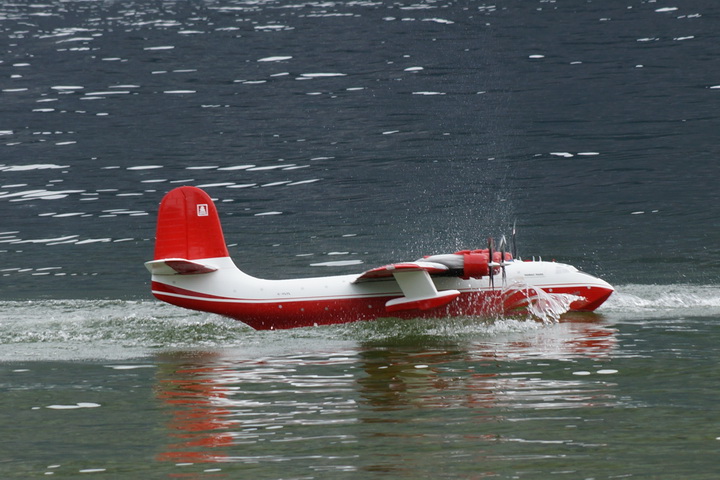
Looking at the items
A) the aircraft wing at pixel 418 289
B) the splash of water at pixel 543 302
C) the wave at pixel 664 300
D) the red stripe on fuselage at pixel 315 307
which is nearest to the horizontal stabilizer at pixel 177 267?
the red stripe on fuselage at pixel 315 307

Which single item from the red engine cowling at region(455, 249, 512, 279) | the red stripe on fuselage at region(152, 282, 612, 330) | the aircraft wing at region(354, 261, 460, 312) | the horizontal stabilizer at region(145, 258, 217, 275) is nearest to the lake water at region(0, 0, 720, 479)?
the red stripe on fuselage at region(152, 282, 612, 330)

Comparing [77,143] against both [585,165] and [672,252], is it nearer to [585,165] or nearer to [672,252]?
[585,165]

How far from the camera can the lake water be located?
1909cm

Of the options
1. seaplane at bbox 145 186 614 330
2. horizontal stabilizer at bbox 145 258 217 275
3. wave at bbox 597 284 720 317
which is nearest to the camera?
horizontal stabilizer at bbox 145 258 217 275

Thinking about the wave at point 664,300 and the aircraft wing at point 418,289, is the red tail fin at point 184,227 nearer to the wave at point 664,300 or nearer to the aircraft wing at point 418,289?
the aircraft wing at point 418,289

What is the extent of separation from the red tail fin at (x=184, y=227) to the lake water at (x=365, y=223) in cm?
224

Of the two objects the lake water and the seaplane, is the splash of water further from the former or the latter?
the lake water

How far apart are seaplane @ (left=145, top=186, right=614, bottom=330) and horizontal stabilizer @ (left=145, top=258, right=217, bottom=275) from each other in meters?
0.04

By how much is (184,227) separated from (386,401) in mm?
11360

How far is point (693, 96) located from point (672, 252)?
32555mm

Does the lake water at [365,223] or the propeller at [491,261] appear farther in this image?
the propeller at [491,261]

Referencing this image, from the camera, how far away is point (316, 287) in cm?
3075

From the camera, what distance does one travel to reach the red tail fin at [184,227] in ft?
101

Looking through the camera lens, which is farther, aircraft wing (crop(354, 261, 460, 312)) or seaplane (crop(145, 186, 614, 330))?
seaplane (crop(145, 186, 614, 330))
